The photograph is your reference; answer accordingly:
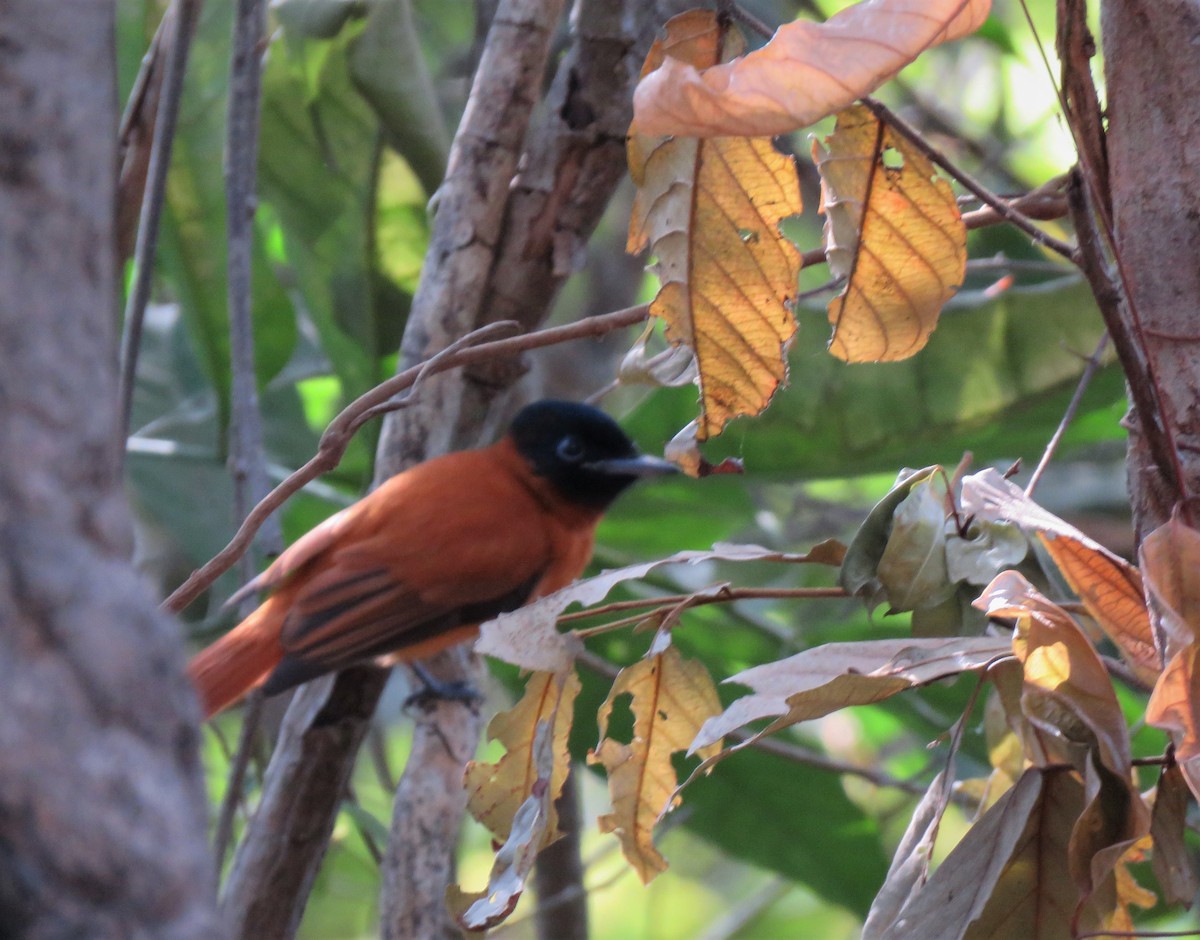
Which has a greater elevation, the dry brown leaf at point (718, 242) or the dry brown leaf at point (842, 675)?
the dry brown leaf at point (718, 242)

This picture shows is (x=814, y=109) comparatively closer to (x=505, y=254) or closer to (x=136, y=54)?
(x=505, y=254)

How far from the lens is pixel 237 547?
1535mm

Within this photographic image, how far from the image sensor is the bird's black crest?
4.02 metres

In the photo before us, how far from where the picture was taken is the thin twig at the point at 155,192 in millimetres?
2023

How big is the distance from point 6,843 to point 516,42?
2.08 m

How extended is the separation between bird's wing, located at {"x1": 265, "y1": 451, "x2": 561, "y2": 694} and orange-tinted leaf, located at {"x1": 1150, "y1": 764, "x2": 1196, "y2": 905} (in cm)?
215

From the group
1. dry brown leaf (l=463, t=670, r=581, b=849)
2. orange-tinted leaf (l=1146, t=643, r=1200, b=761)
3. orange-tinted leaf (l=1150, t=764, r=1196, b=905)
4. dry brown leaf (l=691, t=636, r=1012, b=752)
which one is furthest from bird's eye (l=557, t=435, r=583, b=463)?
orange-tinted leaf (l=1146, t=643, r=1200, b=761)

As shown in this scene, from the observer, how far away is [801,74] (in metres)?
1.13

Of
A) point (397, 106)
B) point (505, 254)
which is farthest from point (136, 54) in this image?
Result: point (505, 254)

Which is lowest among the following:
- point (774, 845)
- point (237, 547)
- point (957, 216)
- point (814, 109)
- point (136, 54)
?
point (774, 845)

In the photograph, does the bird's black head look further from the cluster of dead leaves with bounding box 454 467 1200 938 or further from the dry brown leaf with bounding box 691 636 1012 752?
the dry brown leaf with bounding box 691 636 1012 752

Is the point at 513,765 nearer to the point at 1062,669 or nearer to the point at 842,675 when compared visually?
the point at 842,675

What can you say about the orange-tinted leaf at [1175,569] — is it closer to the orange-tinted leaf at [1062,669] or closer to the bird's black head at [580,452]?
the orange-tinted leaf at [1062,669]

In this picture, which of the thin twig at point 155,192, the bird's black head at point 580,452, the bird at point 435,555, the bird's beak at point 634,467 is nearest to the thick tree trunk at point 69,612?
the thin twig at point 155,192
